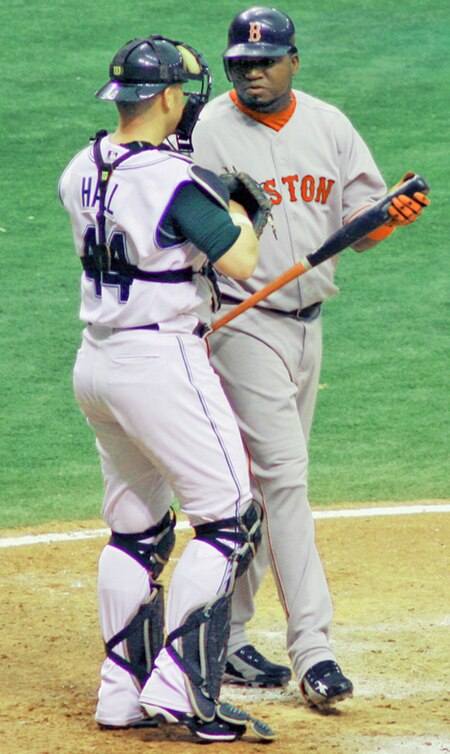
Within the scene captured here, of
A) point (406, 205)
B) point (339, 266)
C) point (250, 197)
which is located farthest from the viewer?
point (339, 266)

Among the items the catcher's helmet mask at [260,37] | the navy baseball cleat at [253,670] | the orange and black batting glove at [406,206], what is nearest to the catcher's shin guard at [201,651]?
the navy baseball cleat at [253,670]

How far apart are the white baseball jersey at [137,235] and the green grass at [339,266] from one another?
2590mm

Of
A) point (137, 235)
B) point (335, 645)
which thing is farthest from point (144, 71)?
point (335, 645)

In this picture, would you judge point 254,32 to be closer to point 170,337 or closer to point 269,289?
point 269,289

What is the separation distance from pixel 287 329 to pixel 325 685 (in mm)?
1168

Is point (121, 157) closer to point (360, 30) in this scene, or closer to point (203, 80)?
point (203, 80)

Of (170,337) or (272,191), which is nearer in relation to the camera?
(170,337)

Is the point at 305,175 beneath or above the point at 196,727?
above

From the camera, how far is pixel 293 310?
477 centimetres

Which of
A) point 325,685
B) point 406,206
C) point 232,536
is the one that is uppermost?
point 406,206

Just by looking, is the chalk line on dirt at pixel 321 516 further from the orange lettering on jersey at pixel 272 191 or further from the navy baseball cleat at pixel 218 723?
the navy baseball cleat at pixel 218 723

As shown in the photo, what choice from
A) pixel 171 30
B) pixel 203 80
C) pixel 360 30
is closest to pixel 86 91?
pixel 171 30

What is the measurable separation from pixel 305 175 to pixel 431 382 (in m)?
3.36

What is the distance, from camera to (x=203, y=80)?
4.30 m
